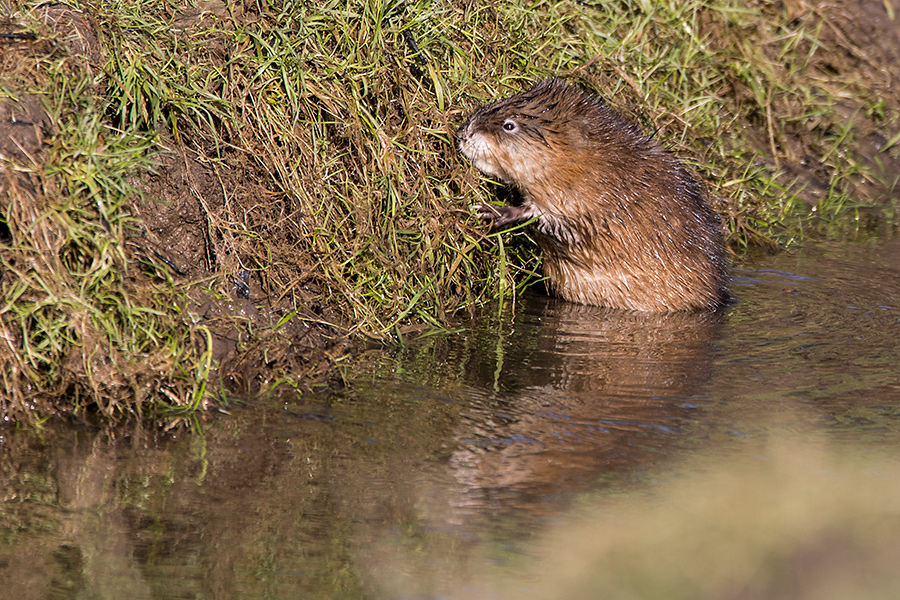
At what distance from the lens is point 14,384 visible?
3.43 m

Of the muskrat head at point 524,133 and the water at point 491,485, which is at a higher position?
the muskrat head at point 524,133

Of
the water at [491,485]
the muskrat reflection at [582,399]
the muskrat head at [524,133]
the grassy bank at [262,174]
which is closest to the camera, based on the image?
the water at [491,485]

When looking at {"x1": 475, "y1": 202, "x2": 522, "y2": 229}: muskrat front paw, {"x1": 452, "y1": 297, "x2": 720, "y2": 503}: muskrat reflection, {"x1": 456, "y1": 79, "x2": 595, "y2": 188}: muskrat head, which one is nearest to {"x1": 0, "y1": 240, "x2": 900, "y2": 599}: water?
{"x1": 452, "y1": 297, "x2": 720, "y2": 503}: muskrat reflection

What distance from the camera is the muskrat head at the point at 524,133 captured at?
4.92 metres

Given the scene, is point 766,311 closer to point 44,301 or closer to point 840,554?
point 840,554

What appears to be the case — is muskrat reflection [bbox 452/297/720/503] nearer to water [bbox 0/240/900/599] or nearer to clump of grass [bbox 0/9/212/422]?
water [bbox 0/240/900/599]

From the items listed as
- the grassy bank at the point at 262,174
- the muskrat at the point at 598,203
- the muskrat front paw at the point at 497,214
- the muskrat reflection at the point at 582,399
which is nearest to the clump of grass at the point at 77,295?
the grassy bank at the point at 262,174

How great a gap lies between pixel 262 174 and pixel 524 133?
4.34ft

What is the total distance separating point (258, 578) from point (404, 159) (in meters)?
2.42

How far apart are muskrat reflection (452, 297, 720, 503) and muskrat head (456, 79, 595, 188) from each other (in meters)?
0.70

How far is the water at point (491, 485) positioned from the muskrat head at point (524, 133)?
973 mm

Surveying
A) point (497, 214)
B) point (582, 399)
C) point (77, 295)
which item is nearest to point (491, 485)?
point (582, 399)

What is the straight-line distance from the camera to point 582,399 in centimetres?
395

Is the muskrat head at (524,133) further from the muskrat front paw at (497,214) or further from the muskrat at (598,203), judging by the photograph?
the muskrat front paw at (497,214)
